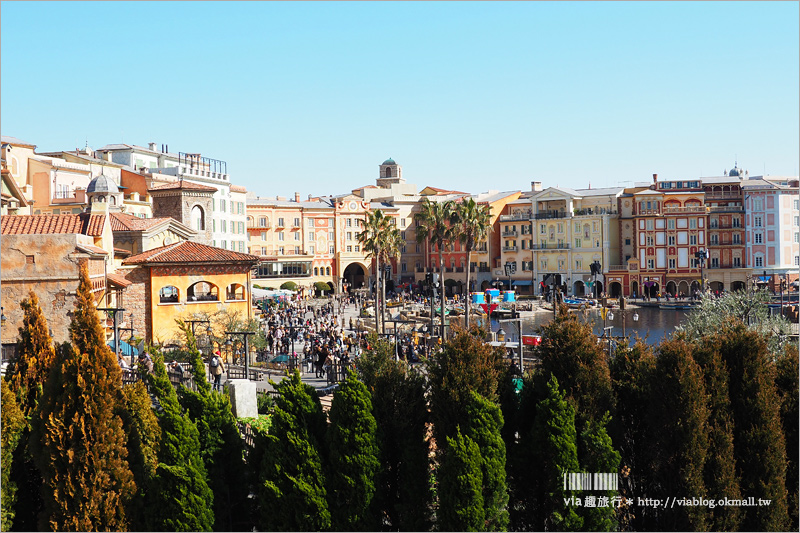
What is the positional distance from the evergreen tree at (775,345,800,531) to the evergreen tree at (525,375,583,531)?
360cm

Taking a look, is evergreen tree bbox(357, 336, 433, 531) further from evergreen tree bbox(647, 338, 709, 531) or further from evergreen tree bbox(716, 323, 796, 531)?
evergreen tree bbox(716, 323, 796, 531)

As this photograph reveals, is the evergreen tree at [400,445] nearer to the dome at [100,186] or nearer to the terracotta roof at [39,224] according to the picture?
the terracotta roof at [39,224]

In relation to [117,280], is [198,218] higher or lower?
higher

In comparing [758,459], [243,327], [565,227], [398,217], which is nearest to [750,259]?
[565,227]

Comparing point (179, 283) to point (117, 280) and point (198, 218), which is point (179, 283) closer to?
point (117, 280)

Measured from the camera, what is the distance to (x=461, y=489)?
47.6 feet

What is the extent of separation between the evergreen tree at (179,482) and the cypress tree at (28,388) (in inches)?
89.3

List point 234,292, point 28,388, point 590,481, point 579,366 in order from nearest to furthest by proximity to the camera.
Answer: point 590,481
point 579,366
point 28,388
point 234,292

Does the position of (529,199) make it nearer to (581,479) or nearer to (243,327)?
(243,327)

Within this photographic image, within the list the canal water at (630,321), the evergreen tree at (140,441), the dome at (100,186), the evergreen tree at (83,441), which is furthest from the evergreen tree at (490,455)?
the canal water at (630,321)

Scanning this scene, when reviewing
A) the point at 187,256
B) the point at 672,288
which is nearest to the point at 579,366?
the point at 187,256

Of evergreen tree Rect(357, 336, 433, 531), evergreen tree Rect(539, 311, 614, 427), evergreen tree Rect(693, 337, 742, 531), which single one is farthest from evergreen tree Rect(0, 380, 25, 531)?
evergreen tree Rect(693, 337, 742, 531)

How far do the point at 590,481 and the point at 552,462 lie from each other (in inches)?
26.2

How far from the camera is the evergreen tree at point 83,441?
14.4 meters
